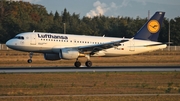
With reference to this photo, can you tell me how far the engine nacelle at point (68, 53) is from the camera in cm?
4606

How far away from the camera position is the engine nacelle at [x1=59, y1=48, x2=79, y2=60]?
151ft

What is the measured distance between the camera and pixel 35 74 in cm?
3688

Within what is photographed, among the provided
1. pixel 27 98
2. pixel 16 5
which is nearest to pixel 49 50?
pixel 27 98

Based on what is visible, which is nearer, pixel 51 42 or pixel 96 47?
pixel 96 47

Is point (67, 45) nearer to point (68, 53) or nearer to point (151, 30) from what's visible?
point (68, 53)

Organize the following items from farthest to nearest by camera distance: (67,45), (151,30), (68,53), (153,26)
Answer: (153,26) < (151,30) < (67,45) < (68,53)

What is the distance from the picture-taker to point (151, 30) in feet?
178

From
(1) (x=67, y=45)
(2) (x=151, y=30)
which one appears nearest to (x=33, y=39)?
(1) (x=67, y=45)

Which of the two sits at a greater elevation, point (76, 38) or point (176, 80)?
point (76, 38)

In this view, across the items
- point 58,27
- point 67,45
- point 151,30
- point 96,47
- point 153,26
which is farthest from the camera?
point 58,27

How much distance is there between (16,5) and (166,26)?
46.8 metres

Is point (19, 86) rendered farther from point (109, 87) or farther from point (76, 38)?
point (76, 38)

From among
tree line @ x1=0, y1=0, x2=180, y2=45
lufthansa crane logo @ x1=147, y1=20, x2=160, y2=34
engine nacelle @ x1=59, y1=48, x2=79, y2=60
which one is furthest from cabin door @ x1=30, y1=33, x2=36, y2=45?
tree line @ x1=0, y1=0, x2=180, y2=45

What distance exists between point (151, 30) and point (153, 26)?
56 centimetres
